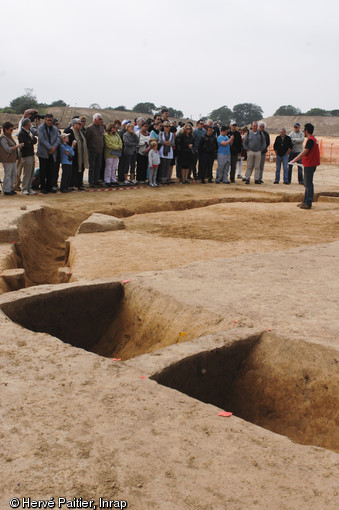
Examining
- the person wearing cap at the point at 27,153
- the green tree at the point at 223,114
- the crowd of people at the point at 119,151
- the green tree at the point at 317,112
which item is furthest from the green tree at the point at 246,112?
the person wearing cap at the point at 27,153

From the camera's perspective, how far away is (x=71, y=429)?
2.74 m

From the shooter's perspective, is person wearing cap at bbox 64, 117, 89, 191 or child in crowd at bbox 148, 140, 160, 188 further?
child in crowd at bbox 148, 140, 160, 188

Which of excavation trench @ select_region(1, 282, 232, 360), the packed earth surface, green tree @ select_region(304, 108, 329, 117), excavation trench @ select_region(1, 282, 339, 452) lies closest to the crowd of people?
the packed earth surface

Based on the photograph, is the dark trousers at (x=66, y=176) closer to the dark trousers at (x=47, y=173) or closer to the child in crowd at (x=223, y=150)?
the dark trousers at (x=47, y=173)

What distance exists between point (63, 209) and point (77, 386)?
24.3 ft

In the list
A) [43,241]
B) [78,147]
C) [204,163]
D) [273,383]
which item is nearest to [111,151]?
[78,147]

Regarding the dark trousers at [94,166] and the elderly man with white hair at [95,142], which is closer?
the elderly man with white hair at [95,142]

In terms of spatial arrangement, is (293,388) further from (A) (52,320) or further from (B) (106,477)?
(A) (52,320)

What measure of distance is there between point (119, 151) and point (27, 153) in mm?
2664

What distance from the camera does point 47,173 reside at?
38.7 ft

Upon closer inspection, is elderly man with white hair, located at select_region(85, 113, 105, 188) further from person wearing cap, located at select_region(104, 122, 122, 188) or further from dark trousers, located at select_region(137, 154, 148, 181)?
dark trousers, located at select_region(137, 154, 148, 181)

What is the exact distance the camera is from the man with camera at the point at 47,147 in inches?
440

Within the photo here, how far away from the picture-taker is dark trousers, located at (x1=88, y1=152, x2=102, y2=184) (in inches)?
498

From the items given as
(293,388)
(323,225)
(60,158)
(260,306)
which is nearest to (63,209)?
(60,158)
